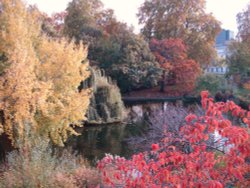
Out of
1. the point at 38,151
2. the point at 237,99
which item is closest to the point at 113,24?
the point at 237,99

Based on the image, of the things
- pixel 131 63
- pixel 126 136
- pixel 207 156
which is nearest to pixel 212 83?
pixel 131 63

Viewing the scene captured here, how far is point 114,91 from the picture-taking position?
19.8m

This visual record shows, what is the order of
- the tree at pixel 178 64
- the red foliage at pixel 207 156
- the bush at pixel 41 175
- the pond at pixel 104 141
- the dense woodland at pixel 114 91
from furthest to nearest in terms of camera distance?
1. the tree at pixel 178 64
2. the pond at pixel 104 141
3. the bush at pixel 41 175
4. the dense woodland at pixel 114 91
5. the red foliage at pixel 207 156

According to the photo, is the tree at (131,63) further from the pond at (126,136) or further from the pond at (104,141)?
the pond at (104,141)

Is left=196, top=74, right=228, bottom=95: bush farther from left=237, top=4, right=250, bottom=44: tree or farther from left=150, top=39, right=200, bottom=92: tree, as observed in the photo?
left=237, top=4, right=250, bottom=44: tree

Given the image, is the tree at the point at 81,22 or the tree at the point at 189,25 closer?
the tree at the point at 81,22

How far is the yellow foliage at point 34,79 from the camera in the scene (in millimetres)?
9195

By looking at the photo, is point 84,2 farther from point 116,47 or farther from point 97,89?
point 97,89

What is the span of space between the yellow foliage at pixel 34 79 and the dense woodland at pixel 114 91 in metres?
0.03

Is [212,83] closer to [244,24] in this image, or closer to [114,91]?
[244,24]

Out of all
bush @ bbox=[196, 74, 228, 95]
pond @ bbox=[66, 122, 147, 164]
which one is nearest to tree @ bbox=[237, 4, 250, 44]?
bush @ bbox=[196, 74, 228, 95]

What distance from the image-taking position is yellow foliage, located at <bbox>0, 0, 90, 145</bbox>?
30.2 ft

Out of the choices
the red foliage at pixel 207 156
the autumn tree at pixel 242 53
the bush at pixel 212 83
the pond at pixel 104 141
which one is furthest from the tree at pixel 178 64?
the red foliage at pixel 207 156

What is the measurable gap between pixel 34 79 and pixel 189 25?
29.2m
